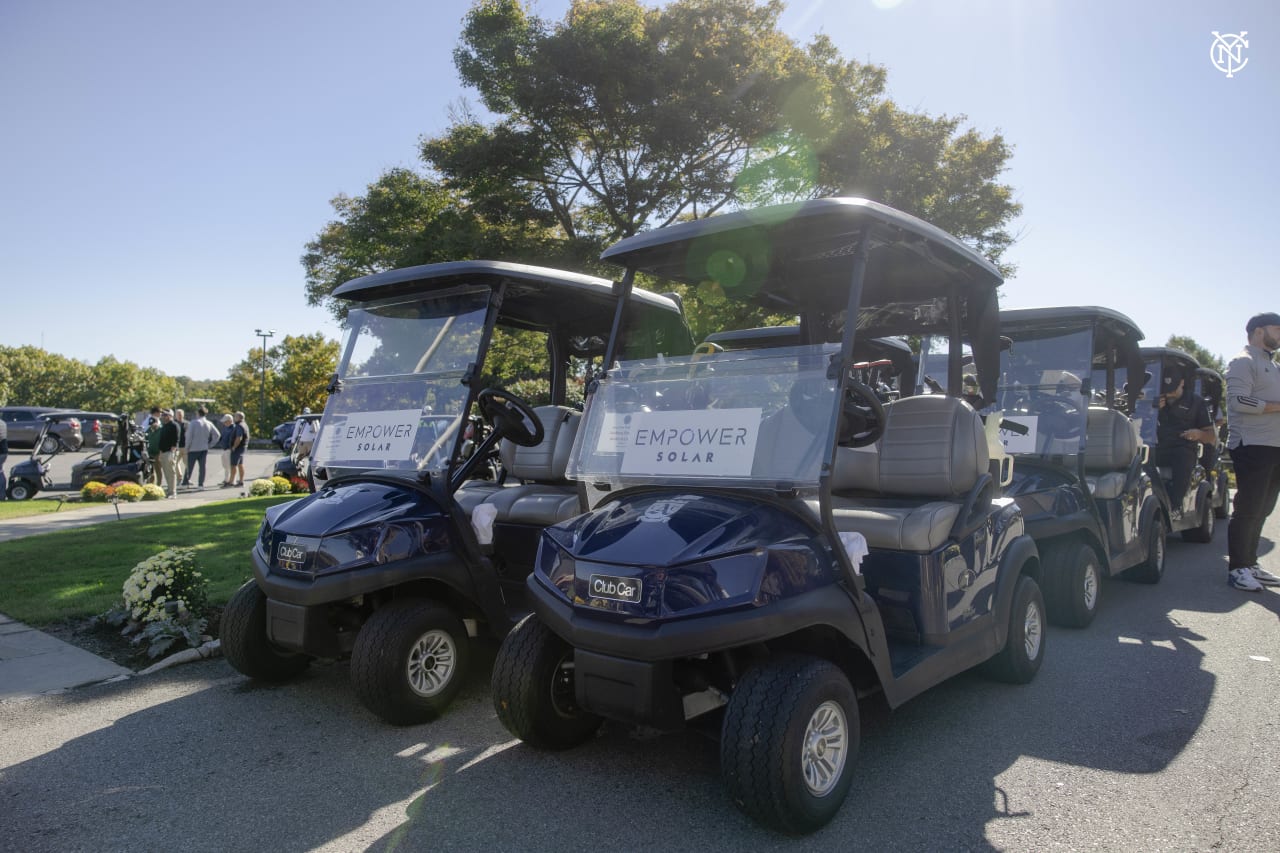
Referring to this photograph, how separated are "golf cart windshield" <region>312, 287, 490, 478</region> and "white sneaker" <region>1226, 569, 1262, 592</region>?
6.35 metres

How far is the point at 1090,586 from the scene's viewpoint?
5402 mm

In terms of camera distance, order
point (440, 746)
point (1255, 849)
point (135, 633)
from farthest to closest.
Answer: point (135, 633), point (440, 746), point (1255, 849)

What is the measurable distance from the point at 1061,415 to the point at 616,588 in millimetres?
4448

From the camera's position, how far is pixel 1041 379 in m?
6.02

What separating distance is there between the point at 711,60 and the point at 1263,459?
392 inches

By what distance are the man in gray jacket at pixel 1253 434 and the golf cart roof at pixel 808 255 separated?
3.37 meters

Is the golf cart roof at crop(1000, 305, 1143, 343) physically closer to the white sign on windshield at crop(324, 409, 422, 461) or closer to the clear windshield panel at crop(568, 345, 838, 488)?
the clear windshield panel at crop(568, 345, 838, 488)

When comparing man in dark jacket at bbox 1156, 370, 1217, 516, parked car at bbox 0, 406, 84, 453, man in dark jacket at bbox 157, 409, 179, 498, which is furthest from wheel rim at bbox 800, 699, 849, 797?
parked car at bbox 0, 406, 84, 453

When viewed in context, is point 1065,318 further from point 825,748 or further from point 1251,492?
point 825,748

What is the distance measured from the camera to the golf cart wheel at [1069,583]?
5.23 metres

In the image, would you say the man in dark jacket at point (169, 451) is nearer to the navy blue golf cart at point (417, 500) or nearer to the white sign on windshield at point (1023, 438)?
the navy blue golf cart at point (417, 500)

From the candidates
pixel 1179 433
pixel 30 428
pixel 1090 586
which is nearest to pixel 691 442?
pixel 1090 586

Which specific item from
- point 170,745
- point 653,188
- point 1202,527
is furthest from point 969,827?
point 653,188

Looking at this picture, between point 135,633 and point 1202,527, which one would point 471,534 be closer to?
point 135,633
